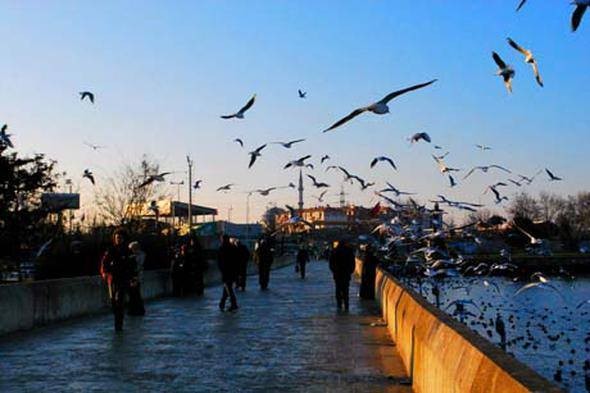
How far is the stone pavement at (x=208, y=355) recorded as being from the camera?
10.6 m

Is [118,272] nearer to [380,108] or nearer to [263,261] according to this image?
[380,108]

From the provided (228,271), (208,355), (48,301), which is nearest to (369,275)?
(228,271)

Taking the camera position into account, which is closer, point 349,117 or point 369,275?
point 349,117

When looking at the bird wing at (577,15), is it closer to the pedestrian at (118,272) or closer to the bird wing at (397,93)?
the bird wing at (397,93)

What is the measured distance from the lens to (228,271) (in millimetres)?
21672

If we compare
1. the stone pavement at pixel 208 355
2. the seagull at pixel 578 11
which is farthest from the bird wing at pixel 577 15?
the stone pavement at pixel 208 355

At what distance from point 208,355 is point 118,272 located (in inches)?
158

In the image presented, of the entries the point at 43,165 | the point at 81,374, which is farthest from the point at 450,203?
the point at 43,165

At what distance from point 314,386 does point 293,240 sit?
12937 centimetres

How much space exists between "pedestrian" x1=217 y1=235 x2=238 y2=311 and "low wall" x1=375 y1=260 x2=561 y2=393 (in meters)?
8.70

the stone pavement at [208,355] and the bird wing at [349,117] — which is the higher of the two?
the bird wing at [349,117]

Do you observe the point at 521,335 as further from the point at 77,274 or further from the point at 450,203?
the point at 77,274

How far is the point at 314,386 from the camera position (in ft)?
34.3

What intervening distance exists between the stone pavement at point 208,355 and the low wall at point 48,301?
1.15 ft
